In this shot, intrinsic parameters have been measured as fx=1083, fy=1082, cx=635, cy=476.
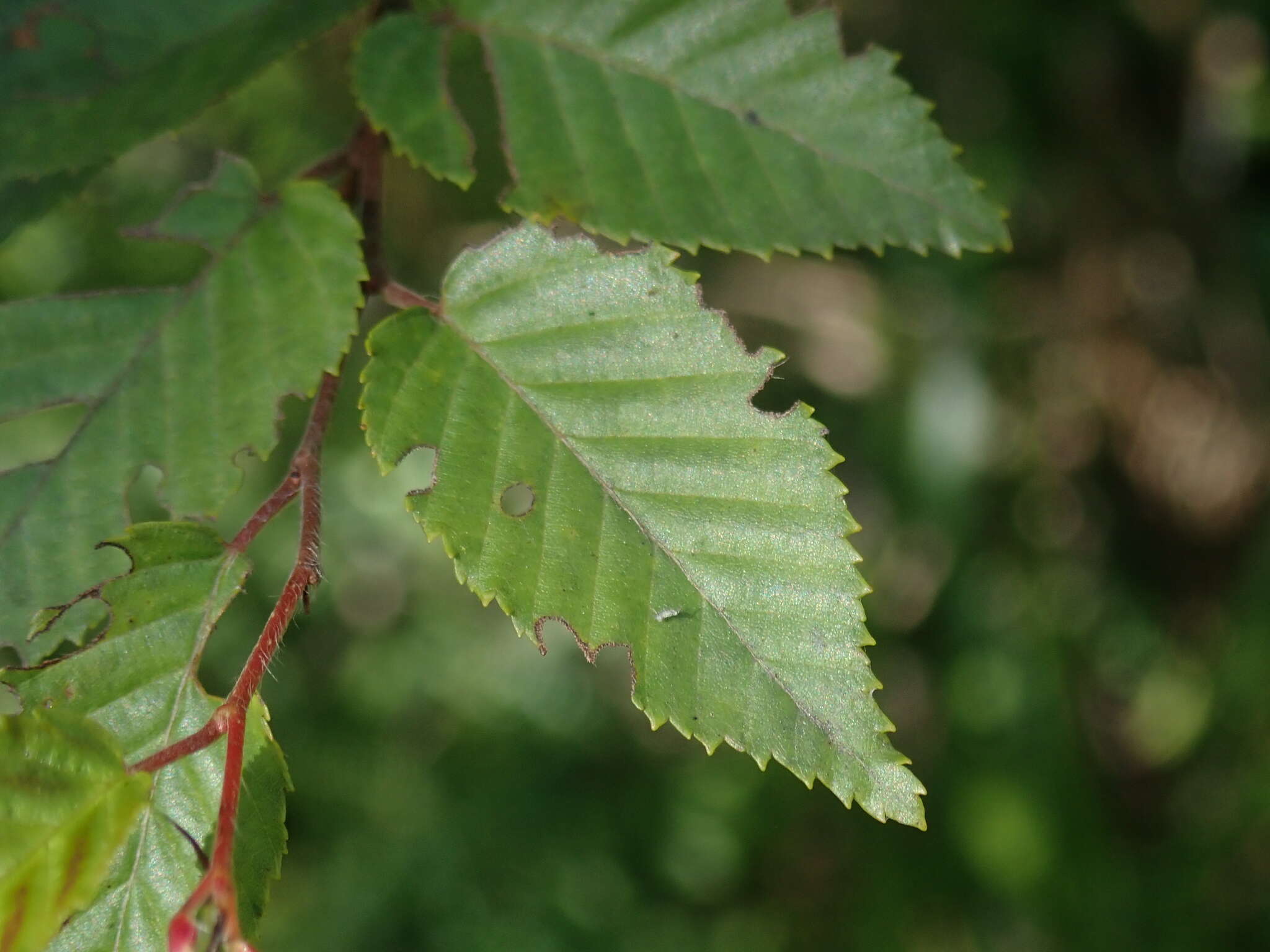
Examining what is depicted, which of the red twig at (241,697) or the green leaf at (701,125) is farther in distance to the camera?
the green leaf at (701,125)

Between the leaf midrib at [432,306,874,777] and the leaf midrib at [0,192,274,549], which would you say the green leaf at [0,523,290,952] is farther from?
the leaf midrib at [432,306,874,777]

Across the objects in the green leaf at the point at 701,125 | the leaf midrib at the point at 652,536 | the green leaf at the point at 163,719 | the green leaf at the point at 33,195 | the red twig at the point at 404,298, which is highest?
the green leaf at the point at 701,125

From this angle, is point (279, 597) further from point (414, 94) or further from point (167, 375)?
point (414, 94)

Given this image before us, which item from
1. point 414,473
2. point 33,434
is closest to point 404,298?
point 33,434

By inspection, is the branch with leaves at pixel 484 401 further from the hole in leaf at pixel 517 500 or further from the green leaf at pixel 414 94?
the hole in leaf at pixel 517 500

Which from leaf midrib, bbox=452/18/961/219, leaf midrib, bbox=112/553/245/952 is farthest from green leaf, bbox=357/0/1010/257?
leaf midrib, bbox=112/553/245/952

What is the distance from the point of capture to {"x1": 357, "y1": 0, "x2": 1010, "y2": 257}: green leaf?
99 cm

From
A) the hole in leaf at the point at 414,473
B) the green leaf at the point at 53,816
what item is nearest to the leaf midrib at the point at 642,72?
the green leaf at the point at 53,816

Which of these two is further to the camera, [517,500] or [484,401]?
[517,500]

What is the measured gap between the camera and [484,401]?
0.89 meters

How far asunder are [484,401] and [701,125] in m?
0.36

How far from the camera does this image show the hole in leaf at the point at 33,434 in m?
1.87

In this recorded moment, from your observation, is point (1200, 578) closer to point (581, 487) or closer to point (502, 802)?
point (502, 802)

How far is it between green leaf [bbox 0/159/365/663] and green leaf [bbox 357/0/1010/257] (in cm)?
15
